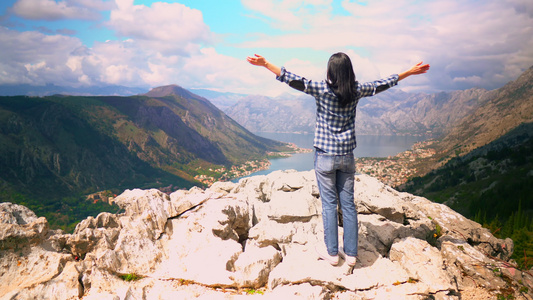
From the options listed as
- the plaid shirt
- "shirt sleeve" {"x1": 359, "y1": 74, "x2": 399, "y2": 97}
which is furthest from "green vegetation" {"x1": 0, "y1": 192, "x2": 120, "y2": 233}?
"shirt sleeve" {"x1": 359, "y1": 74, "x2": 399, "y2": 97}

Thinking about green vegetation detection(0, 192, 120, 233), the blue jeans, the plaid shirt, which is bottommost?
green vegetation detection(0, 192, 120, 233)

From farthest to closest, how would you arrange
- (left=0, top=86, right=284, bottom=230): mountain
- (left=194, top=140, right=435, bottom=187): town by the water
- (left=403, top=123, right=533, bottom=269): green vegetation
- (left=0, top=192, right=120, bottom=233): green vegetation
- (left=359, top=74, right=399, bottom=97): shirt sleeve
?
(left=194, top=140, right=435, bottom=187): town by the water
(left=0, top=86, right=284, bottom=230): mountain
(left=0, top=192, right=120, bottom=233): green vegetation
(left=403, top=123, right=533, bottom=269): green vegetation
(left=359, top=74, right=399, bottom=97): shirt sleeve

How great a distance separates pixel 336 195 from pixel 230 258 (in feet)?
10.2

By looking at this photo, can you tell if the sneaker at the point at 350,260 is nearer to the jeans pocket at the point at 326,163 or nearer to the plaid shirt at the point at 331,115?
the jeans pocket at the point at 326,163

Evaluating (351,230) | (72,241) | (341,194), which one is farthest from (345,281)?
(72,241)

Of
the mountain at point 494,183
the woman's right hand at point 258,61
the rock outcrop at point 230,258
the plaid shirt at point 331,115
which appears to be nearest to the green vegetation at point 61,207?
the rock outcrop at point 230,258

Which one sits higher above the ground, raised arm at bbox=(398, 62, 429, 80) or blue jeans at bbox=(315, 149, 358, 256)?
raised arm at bbox=(398, 62, 429, 80)

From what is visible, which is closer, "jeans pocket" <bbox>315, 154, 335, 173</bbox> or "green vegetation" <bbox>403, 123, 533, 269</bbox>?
"jeans pocket" <bbox>315, 154, 335, 173</bbox>

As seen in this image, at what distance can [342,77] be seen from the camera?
16.7 ft

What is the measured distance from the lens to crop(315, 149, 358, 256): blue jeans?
534cm

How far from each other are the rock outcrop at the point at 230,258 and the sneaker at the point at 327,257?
13cm

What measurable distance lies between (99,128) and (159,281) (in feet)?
646

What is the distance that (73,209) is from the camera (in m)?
87.4

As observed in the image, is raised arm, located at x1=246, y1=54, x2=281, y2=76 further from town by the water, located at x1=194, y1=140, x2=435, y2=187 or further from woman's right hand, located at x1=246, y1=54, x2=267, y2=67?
town by the water, located at x1=194, y1=140, x2=435, y2=187
